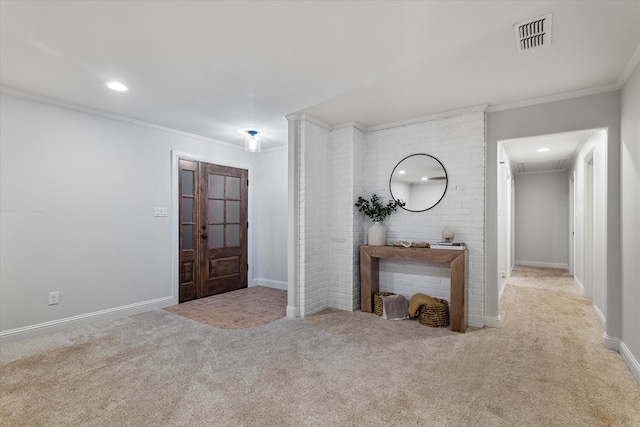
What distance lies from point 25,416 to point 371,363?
7.42 feet

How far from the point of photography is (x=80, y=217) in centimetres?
352

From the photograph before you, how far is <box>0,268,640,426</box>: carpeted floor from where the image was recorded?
1.89 m

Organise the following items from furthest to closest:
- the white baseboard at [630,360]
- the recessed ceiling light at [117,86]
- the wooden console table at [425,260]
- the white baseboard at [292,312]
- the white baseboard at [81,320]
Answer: the white baseboard at [292,312]
the wooden console table at [425,260]
the white baseboard at [81,320]
the recessed ceiling light at [117,86]
the white baseboard at [630,360]

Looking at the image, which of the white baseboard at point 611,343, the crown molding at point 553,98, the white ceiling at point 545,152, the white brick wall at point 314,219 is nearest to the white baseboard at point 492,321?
the white baseboard at point 611,343

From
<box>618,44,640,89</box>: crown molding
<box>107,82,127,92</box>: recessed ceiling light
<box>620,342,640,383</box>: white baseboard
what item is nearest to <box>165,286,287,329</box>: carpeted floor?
<box>107,82,127,92</box>: recessed ceiling light

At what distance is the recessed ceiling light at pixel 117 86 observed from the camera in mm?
2915

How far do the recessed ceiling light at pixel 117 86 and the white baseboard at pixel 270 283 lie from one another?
3.54m

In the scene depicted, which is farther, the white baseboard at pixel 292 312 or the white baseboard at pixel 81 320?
the white baseboard at pixel 292 312

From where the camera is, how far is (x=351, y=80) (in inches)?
112

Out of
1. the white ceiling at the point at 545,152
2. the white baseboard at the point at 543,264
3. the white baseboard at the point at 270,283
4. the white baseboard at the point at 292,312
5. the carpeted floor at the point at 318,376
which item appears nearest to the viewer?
the carpeted floor at the point at 318,376

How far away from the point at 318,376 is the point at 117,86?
10.2 ft

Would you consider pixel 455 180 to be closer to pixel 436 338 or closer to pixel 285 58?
pixel 436 338

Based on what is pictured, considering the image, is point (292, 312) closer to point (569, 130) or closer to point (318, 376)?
point (318, 376)

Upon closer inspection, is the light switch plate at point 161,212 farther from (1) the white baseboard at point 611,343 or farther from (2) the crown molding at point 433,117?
(1) the white baseboard at point 611,343
